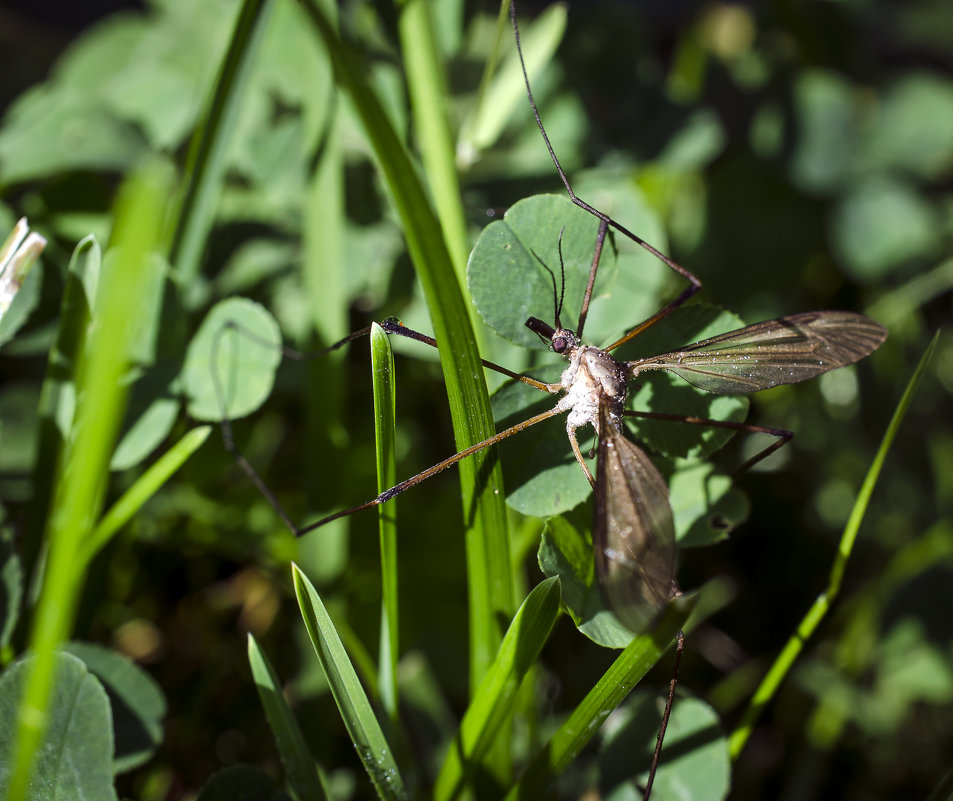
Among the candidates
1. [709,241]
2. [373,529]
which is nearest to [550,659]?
[373,529]

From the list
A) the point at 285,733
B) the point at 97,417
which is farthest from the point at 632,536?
the point at 97,417

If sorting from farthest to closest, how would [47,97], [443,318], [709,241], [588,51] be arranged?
[709,241] < [588,51] < [47,97] < [443,318]

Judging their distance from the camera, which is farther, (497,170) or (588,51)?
(588,51)

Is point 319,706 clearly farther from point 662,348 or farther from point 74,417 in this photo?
point 662,348

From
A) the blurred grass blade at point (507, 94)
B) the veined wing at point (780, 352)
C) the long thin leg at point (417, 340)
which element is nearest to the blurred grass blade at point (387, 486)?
the long thin leg at point (417, 340)

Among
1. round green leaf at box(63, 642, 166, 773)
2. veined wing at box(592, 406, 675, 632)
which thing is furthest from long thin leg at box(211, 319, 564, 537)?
round green leaf at box(63, 642, 166, 773)

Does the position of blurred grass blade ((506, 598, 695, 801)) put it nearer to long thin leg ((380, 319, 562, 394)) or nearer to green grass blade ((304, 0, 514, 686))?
green grass blade ((304, 0, 514, 686))

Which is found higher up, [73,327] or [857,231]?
[73,327]
